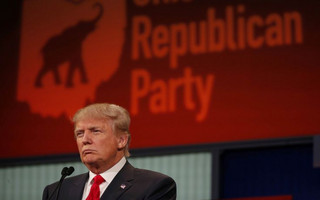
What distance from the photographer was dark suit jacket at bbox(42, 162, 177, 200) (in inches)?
121

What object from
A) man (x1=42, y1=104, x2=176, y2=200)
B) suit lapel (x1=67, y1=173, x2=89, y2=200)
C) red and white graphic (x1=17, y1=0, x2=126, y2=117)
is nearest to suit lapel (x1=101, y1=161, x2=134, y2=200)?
man (x1=42, y1=104, x2=176, y2=200)

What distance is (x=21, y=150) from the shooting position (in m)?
5.32

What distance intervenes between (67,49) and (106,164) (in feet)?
7.51

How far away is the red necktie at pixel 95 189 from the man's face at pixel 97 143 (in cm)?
4

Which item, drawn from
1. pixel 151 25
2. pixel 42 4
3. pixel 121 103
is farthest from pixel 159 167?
pixel 42 4

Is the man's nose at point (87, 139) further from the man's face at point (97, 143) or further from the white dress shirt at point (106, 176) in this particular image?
the white dress shirt at point (106, 176)

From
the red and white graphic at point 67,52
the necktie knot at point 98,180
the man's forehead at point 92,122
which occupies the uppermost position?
the red and white graphic at point 67,52

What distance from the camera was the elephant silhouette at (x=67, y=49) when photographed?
536 centimetres

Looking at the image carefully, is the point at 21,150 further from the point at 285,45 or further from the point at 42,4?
the point at 285,45

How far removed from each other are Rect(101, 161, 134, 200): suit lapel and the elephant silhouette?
7.18 feet

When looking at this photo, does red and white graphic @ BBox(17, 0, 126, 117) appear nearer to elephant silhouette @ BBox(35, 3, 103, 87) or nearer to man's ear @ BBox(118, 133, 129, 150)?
elephant silhouette @ BBox(35, 3, 103, 87)

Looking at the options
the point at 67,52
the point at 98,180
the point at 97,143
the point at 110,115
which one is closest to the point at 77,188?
the point at 98,180

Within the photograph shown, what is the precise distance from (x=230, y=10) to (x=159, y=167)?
3.46ft

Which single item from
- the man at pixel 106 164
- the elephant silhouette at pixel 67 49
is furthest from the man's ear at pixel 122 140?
the elephant silhouette at pixel 67 49
